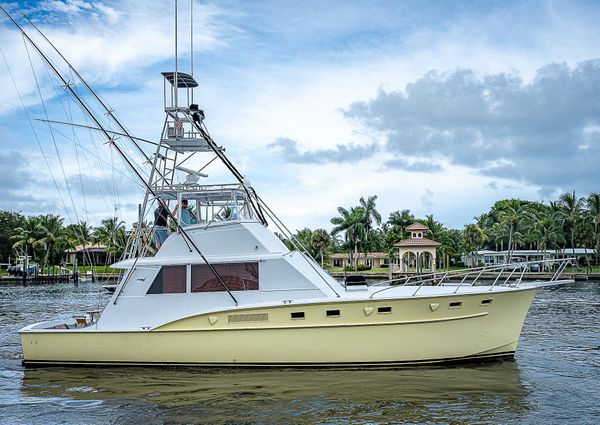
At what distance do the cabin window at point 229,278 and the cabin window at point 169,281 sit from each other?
0.99 ft

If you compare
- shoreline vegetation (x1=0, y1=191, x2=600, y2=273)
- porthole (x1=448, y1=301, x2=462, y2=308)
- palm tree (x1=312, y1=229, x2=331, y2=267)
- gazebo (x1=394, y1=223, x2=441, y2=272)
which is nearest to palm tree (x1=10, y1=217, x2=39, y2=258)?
shoreline vegetation (x1=0, y1=191, x2=600, y2=273)

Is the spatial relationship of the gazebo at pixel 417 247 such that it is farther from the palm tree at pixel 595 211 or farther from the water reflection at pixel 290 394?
the water reflection at pixel 290 394

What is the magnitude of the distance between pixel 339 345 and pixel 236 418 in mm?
2930

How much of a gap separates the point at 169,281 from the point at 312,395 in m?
4.06

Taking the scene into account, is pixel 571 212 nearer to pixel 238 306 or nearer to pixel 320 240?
pixel 320 240

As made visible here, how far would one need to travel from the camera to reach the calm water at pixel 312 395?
9469 mm

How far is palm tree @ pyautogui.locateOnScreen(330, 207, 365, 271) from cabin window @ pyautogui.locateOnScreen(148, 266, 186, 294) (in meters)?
57.5

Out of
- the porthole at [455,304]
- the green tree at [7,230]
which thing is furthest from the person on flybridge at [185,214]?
the green tree at [7,230]

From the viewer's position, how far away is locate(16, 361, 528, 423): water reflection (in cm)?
953

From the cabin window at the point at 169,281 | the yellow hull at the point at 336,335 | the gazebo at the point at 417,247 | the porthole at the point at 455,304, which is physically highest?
the gazebo at the point at 417,247

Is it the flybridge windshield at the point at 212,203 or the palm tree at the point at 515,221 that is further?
the palm tree at the point at 515,221

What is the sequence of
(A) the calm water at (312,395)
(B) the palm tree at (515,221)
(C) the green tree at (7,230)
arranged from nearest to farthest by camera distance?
(A) the calm water at (312,395) → (B) the palm tree at (515,221) → (C) the green tree at (7,230)

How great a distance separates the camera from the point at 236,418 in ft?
31.0

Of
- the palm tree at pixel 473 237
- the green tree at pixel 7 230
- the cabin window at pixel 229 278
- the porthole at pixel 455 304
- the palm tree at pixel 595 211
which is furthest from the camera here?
the green tree at pixel 7 230
